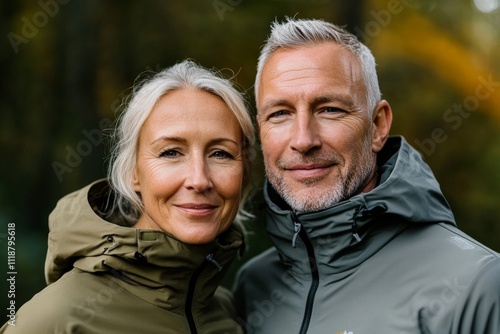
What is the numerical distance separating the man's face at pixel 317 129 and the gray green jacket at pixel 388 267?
0.47 ft

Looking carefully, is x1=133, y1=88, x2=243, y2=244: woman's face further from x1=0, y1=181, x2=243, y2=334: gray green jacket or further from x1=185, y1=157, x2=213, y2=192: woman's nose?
x1=0, y1=181, x2=243, y2=334: gray green jacket

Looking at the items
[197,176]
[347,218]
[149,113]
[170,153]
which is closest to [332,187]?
[347,218]

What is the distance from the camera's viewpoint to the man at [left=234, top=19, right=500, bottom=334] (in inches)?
101

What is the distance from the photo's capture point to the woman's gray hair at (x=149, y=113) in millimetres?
2984

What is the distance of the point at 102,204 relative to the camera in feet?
10.7

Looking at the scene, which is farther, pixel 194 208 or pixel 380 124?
pixel 380 124

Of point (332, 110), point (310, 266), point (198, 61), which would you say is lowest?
point (198, 61)

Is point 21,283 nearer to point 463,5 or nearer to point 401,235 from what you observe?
point 401,235

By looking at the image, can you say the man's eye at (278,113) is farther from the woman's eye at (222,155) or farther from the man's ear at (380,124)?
the man's ear at (380,124)

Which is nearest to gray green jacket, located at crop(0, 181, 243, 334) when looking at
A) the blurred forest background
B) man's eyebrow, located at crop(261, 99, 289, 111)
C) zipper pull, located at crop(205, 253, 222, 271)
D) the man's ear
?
zipper pull, located at crop(205, 253, 222, 271)

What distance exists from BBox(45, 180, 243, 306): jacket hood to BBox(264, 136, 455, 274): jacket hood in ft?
1.28

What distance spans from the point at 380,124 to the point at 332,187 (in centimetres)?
48

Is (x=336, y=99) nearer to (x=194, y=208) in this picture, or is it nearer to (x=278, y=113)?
(x=278, y=113)

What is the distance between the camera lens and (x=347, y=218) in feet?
8.95
